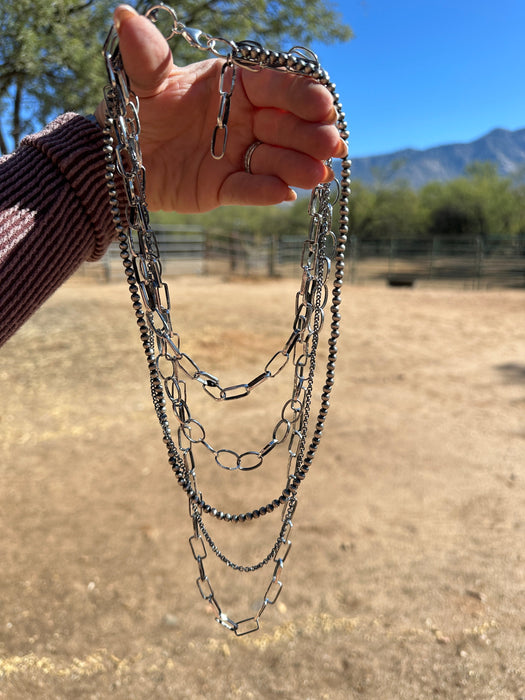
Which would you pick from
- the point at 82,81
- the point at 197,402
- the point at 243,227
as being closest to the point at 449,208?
the point at 243,227

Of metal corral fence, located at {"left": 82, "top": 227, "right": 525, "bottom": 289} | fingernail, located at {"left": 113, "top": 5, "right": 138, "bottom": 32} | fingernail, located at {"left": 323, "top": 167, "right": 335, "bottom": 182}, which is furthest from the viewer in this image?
metal corral fence, located at {"left": 82, "top": 227, "right": 525, "bottom": 289}

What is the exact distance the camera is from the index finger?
2.90 ft

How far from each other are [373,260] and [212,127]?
15463 millimetres

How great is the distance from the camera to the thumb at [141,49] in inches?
30.5

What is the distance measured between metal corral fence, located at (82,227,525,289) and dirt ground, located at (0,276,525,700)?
9086 mm

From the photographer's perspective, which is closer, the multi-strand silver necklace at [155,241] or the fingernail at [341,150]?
the multi-strand silver necklace at [155,241]

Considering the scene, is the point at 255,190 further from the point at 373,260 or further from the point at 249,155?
the point at 373,260

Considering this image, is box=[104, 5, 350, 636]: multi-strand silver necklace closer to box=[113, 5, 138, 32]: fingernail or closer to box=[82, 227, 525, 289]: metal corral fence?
box=[113, 5, 138, 32]: fingernail

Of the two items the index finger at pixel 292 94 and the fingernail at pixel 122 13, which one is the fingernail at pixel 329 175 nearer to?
the index finger at pixel 292 94

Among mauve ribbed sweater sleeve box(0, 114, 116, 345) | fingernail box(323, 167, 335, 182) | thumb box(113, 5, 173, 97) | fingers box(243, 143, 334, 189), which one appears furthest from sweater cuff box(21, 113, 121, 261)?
fingernail box(323, 167, 335, 182)

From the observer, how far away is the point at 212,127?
108 centimetres

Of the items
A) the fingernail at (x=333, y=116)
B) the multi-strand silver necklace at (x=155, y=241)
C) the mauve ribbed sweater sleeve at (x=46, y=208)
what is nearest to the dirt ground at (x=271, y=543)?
the multi-strand silver necklace at (x=155, y=241)

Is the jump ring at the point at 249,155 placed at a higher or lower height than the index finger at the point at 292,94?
lower

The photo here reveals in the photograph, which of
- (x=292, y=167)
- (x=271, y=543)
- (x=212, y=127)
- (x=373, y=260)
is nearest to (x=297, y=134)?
(x=292, y=167)
